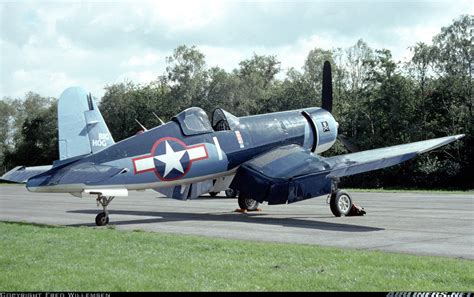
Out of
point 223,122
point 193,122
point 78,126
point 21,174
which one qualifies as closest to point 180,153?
point 193,122

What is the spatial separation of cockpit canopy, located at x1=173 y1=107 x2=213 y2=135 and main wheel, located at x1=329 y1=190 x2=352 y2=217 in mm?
3947

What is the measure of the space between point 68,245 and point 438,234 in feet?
24.5

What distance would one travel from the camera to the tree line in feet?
158

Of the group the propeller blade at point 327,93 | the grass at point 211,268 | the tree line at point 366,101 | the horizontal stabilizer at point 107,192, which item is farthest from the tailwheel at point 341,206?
the tree line at point 366,101

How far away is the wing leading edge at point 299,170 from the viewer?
52.2 feet

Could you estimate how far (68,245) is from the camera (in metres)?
11.0

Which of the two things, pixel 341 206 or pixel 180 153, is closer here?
pixel 180 153

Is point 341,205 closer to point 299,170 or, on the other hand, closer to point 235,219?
point 299,170

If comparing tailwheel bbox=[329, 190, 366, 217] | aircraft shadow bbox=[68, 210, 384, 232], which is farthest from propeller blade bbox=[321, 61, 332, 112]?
tailwheel bbox=[329, 190, 366, 217]

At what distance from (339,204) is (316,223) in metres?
1.66

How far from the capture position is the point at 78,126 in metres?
15.0

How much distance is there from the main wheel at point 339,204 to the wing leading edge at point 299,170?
67 centimetres

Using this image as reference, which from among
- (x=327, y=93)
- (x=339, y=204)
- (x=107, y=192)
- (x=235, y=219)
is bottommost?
(x=235, y=219)

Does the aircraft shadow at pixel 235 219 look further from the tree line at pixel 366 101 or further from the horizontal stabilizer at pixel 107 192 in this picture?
the tree line at pixel 366 101
